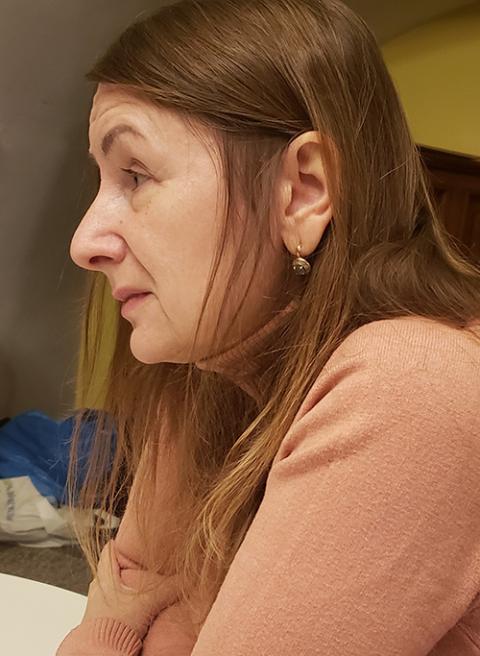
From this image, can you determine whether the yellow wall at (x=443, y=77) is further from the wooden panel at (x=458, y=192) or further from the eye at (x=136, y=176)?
the eye at (x=136, y=176)

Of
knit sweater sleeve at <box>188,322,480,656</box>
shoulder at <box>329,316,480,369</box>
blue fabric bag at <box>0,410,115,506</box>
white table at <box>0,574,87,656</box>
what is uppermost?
shoulder at <box>329,316,480,369</box>

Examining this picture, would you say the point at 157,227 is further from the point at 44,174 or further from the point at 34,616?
the point at 44,174

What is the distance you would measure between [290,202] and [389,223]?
10 centimetres

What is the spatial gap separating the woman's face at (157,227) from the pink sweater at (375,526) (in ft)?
0.61

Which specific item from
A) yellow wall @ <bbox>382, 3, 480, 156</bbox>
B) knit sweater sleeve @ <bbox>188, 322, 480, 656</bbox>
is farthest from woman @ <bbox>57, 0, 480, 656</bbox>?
yellow wall @ <bbox>382, 3, 480, 156</bbox>

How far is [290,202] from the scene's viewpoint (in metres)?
0.70

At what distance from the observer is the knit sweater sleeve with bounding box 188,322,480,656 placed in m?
0.52

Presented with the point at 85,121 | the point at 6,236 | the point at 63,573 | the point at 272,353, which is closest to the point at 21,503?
the point at 63,573

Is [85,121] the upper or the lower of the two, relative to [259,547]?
upper

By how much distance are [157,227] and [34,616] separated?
480 millimetres

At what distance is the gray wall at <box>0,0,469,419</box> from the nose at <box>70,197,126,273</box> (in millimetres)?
1108

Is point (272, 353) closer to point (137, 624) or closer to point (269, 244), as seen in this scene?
point (269, 244)

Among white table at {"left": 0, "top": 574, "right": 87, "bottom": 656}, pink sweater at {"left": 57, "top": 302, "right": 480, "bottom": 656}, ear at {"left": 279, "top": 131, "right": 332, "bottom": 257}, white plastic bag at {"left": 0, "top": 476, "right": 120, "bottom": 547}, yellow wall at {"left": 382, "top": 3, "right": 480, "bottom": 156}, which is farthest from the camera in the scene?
yellow wall at {"left": 382, "top": 3, "right": 480, "bottom": 156}

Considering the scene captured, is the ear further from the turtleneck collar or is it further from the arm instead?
the arm
